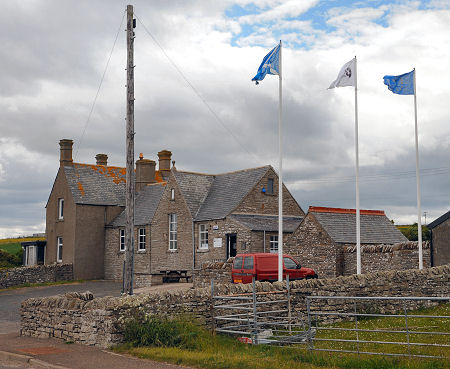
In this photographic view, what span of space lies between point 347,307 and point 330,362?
7.39 meters

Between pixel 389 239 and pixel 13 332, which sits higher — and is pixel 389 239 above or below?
above

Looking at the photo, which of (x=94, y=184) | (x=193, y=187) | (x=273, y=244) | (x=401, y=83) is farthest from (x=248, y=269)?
(x=94, y=184)

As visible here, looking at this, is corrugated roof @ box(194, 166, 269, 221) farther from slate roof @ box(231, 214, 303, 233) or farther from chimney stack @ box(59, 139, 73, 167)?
chimney stack @ box(59, 139, 73, 167)

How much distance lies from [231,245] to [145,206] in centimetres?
1176

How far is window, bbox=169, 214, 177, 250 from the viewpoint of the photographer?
38.7m

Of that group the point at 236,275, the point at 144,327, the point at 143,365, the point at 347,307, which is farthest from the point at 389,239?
the point at 143,365

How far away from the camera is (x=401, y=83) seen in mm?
24172

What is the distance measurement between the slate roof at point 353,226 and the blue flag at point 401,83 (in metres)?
7.15

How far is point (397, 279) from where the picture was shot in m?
19.7

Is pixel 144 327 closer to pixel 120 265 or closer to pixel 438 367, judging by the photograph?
pixel 438 367

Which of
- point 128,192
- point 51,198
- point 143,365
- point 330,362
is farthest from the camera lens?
point 51,198

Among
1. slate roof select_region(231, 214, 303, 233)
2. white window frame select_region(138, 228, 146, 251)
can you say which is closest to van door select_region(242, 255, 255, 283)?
slate roof select_region(231, 214, 303, 233)

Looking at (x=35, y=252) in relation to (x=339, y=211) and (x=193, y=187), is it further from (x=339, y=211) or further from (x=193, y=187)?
(x=339, y=211)

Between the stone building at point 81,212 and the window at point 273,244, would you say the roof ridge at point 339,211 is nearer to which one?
the window at point 273,244
